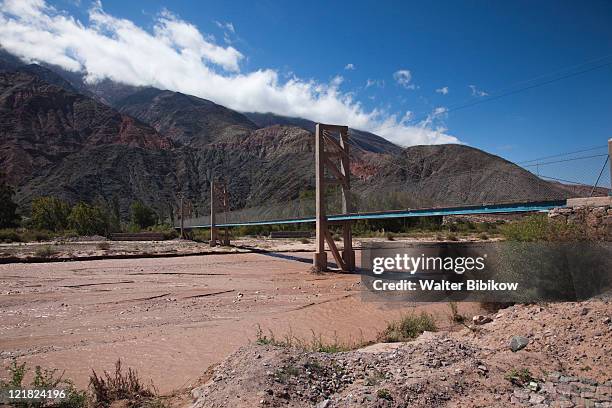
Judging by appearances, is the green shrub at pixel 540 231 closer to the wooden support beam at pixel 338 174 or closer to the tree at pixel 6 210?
the wooden support beam at pixel 338 174

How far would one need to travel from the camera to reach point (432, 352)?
14.5ft

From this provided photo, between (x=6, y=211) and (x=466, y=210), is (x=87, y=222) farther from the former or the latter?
(x=466, y=210)

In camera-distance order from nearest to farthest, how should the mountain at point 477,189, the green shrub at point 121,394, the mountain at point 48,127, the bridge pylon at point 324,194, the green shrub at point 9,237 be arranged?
the green shrub at point 121,394 < the mountain at point 477,189 < the bridge pylon at point 324,194 < the green shrub at point 9,237 < the mountain at point 48,127

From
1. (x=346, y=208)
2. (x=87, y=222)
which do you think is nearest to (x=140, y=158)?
(x=87, y=222)

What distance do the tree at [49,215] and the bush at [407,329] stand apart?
57291 millimetres

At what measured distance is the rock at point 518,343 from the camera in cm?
457

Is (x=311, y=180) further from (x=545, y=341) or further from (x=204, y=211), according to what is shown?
(x=545, y=341)

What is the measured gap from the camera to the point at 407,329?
21.4 feet

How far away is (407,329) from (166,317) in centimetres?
513

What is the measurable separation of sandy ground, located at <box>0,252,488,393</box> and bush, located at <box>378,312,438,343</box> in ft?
1.99

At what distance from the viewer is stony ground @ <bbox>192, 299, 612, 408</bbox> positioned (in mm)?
3471

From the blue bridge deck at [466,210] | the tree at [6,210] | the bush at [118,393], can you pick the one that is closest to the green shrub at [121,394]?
the bush at [118,393]

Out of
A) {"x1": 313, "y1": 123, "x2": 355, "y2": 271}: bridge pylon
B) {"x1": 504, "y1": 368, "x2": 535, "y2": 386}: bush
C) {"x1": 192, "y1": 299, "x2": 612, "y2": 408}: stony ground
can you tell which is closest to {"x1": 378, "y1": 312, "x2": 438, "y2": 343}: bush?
{"x1": 192, "y1": 299, "x2": 612, "y2": 408}: stony ground

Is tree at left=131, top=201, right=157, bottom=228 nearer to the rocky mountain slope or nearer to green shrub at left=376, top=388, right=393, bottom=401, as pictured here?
the rocky mountain slope
